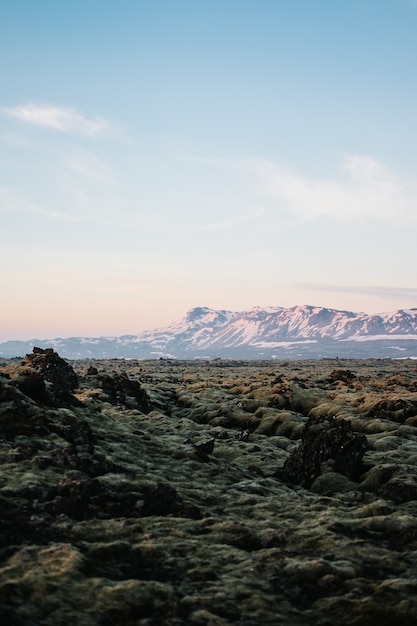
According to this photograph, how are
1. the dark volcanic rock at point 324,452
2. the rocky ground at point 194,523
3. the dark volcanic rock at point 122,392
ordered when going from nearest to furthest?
the rocky ground at point 194,523
the dark volcanic rock at point 324,452
the dark volcanic rock at point 122,392

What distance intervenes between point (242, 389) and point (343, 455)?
38.1 meters

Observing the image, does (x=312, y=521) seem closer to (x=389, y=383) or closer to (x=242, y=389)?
(x=242, y=389)

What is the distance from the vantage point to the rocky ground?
16484 millimetres

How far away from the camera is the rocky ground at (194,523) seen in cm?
1648

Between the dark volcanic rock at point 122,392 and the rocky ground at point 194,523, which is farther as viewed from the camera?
the dark volcanic rock at point 122,392

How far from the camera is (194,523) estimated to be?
22.9 meters

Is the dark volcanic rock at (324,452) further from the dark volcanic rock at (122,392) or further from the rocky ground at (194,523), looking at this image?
the dark volcanic rock at (122,392)

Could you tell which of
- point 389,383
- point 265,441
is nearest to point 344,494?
point 265,441

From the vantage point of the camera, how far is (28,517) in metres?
21.1

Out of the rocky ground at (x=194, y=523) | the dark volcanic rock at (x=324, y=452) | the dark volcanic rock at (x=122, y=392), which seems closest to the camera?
the rocky ground at (x=194, y=523)

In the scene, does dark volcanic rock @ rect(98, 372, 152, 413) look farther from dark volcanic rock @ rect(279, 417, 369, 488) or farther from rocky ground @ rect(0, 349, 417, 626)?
dark volcanic rock @ rect(279, 417, 369, 488)

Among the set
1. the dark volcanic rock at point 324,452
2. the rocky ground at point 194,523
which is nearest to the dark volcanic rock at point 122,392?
the rocky ground at point 194,523

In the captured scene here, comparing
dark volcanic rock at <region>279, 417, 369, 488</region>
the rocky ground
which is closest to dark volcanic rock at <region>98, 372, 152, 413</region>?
the rocky ground

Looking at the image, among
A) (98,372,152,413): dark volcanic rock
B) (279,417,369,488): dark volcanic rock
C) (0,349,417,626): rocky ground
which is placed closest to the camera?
(0,349,417,626): rocky ground
